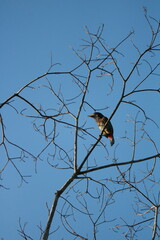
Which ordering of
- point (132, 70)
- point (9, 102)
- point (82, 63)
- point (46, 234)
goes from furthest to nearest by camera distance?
point (82, 63)
point (132, 70)
point (9, 102)
point (46, 234)

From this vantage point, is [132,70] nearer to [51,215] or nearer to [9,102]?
[9,102]

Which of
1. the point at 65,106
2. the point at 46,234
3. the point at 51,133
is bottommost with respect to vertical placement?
the point at 46,234

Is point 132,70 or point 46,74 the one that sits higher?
point 132,70

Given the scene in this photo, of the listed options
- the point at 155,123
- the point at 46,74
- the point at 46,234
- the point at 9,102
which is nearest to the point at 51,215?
the point at 46,234

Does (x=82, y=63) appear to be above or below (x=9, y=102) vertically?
above

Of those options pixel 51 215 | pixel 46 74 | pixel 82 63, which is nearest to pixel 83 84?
pixel 82 63

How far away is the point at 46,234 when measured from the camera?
2.47 m

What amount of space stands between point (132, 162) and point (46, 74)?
1.16 metres

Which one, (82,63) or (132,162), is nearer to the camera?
(132,162)

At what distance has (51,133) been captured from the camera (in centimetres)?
328

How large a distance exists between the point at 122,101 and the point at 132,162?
1.94 ft

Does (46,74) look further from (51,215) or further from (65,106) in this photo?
(51,215)

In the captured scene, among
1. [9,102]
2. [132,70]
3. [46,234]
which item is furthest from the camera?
[132,70]

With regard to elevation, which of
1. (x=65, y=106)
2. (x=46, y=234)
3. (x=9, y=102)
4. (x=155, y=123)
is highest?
(x=155, y=123)
